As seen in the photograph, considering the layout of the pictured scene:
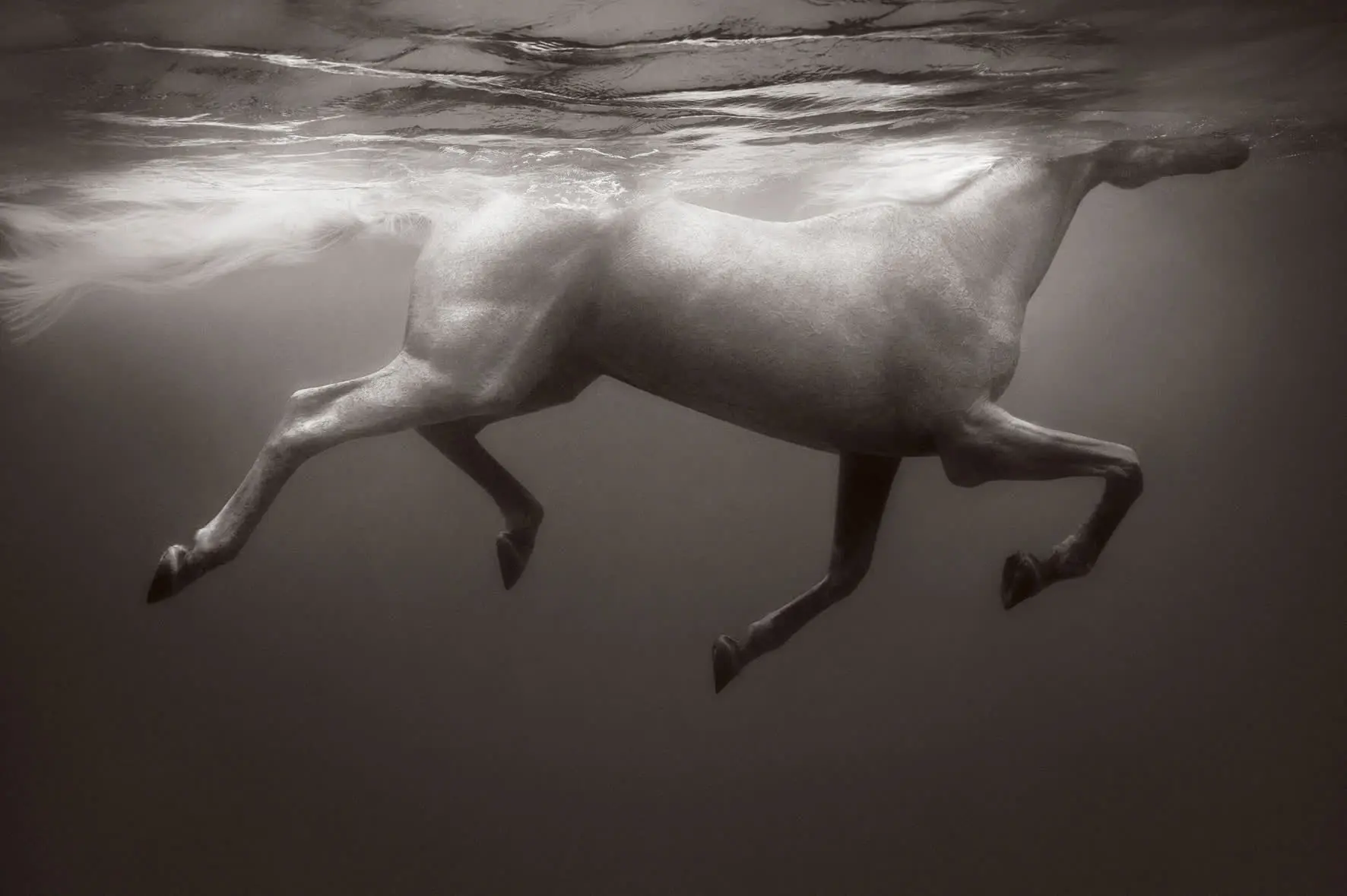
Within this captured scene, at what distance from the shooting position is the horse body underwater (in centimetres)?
348

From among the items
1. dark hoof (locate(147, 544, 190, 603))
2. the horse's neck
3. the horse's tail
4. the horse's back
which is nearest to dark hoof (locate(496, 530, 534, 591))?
the horse's back

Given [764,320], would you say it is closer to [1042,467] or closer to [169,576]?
[1042,467]

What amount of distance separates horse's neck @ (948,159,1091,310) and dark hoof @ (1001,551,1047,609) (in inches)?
39.1

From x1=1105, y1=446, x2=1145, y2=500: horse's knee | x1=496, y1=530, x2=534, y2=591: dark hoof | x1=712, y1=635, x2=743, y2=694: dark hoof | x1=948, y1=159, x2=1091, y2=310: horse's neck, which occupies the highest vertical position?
x1=948, y1=159, x2=1091, y2=310: horse's neck

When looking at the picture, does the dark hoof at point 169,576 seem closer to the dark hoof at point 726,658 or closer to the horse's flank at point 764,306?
the horse's flank at point 764,306

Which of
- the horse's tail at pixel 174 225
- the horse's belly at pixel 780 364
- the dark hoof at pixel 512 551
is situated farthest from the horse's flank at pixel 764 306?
the horse's tail at pixel 174 225

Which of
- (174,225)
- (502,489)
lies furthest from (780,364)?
(174,225)

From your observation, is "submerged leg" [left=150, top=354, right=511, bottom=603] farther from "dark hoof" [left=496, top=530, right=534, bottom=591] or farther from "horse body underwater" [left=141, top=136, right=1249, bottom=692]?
"dark hoof" [left=496, top=530, right=534, bottom=591]

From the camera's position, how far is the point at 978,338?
362 cm

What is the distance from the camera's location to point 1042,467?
11.5 ft

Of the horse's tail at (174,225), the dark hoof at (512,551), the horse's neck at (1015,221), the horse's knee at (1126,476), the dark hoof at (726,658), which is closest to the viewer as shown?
the horse's knee at (1126,476)

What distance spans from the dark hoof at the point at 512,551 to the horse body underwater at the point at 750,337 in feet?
2.39

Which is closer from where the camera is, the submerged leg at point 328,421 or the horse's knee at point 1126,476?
the submerged leg at point 328,421

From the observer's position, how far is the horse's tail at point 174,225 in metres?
4.75
